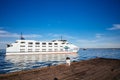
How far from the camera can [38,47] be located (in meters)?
84.1

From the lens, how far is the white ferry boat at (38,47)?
75938 mm

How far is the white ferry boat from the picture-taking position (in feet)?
249

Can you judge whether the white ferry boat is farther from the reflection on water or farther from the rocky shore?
the rocky shore

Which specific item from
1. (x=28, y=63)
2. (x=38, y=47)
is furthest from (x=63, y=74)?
(x=38, y=47)

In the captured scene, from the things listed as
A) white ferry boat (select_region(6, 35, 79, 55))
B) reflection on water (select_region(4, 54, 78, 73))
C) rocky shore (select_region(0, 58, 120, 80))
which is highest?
white ferry boat (select_region(6, 35, 79, 55))

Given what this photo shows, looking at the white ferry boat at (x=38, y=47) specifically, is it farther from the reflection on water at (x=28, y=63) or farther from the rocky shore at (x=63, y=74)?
the rocky shore at (x=63, y=74)

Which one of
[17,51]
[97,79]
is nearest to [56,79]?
[97,79]

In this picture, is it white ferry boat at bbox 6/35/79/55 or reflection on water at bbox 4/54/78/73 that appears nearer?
reflection on water at bbox 4/54/78/73

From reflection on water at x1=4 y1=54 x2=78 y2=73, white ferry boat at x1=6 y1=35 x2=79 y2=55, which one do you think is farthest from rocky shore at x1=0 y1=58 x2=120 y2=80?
white ferry boat at x1=6 y1=35 x2=79 y2=55

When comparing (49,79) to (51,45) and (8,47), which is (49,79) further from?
(51,45)

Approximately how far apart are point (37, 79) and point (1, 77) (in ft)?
9.86

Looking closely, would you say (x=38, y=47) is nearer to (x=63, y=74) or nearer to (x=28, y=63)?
(x=28, y=63)

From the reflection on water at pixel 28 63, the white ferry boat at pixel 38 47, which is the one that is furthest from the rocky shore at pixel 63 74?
the white ferry boat at pixel 38 47

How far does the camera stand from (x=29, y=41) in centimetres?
8225
